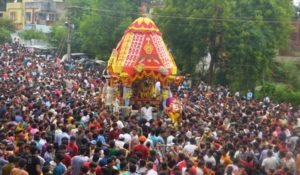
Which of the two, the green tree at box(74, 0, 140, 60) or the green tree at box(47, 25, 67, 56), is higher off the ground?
the green tree at box(74, 0, 140, 60)

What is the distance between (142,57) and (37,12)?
5762 cm

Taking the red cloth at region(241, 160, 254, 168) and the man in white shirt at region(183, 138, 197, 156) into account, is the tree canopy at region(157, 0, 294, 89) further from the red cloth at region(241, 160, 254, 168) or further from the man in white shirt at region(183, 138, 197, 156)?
the red cloth at region(241, 160, 254, 168)

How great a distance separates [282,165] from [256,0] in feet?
91.5

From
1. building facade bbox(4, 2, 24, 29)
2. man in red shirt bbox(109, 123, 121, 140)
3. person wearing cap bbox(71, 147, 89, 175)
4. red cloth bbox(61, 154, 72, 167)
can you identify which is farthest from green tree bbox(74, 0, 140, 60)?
person wearing cap bbox(71, 147, 89, 175)

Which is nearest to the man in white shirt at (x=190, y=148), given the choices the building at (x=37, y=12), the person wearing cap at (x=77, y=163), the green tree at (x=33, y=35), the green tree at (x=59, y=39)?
the person wearing cap at (x=77, y=163)

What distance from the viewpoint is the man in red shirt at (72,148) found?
12.8 metres

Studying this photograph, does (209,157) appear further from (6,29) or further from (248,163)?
(6,29)

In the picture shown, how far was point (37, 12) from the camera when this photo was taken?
7944cm

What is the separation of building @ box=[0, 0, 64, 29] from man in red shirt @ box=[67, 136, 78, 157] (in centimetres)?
6647

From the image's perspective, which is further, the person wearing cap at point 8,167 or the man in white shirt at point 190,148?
the man in white shirt at point 190,148

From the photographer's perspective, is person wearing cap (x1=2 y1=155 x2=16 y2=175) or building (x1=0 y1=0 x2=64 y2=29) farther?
building (x1=0 y1=0 x2=64 y2=29)

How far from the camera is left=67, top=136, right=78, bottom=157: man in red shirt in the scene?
1281 cm

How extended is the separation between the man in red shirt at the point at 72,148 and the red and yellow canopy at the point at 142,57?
35.1 ft

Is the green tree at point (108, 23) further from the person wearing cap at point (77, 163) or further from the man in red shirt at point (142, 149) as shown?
the person wearing cap at point (77, 163)
